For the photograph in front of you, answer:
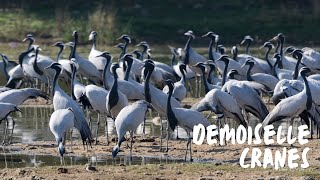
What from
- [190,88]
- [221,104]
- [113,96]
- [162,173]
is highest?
[190,88]

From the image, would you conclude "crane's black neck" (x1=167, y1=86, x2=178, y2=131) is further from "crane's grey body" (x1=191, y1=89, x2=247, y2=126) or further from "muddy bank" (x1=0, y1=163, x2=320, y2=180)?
"muddy bank" (x1=0, y1=163, x2=320, y2=180)

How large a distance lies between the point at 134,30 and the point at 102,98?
63.3ft

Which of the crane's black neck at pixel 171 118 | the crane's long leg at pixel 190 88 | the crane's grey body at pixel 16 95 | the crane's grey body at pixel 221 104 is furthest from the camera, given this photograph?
the crane's long leg at pixel 190 88

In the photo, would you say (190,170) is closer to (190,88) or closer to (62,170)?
(62,170)

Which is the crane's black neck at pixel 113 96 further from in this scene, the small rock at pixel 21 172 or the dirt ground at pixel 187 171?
the small rock at pixel 21 172

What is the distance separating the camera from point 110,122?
729 inches

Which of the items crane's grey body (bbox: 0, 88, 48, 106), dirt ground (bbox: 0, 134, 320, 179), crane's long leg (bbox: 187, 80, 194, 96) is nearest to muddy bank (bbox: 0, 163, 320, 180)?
dirt ground (bbox: 0, 134, 320, 179)

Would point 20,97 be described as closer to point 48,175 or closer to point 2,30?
point 48,175

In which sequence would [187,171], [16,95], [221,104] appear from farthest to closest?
[16,95] < [221,104] < [187,171]

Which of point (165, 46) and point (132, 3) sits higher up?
point (132, 3)

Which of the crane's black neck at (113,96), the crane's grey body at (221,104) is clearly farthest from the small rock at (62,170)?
the crane's grey body at (221,104)

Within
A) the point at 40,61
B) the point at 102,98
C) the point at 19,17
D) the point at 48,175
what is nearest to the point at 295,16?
the point at 19,17

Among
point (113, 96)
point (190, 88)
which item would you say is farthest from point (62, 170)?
point (190, 88)

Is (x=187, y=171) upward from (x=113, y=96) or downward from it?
downward
